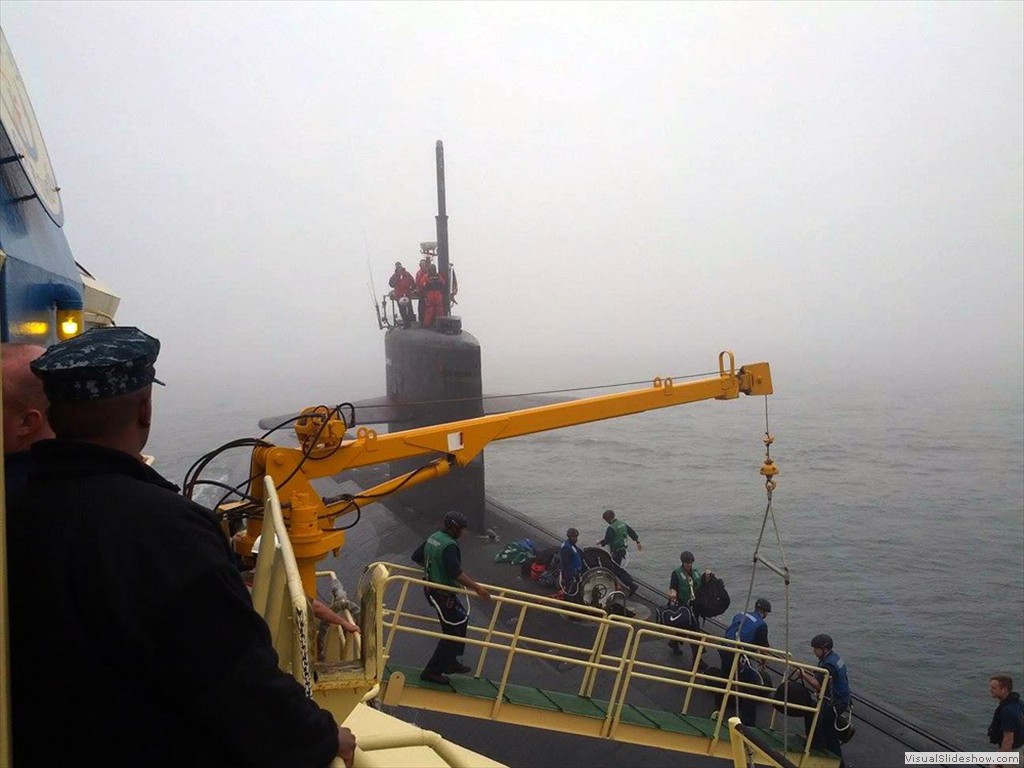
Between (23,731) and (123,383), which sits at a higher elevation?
(123,383)

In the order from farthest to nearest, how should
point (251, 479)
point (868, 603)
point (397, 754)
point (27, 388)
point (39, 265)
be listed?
1. point (868, 603)
2. point (251, 479)
3. point (39, 265)
4. point (397, 754)
5. point (27, 388)

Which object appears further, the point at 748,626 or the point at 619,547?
the point at 619,547

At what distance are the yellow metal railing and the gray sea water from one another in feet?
3.85

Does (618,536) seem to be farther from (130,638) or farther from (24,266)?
(130,638)

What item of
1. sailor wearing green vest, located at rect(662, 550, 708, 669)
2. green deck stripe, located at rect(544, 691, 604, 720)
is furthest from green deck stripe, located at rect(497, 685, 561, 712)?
sailor wearing green vest, located at rect(662, 550, 708, 669)

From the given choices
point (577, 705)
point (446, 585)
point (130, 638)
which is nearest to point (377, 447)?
point (446, 585)

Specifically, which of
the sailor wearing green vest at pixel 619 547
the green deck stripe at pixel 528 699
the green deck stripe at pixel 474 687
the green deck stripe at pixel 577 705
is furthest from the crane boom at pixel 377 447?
the sailor wearing green vest at pixel 619 547

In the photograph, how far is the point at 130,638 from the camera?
142 centimetres

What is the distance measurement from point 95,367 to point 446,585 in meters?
5.20

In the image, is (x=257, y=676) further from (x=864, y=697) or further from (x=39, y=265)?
(x=864, y=697)

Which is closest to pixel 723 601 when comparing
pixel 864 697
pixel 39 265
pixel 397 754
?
pixel 864 697

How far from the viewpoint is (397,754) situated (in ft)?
7.95

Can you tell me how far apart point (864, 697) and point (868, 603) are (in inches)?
307

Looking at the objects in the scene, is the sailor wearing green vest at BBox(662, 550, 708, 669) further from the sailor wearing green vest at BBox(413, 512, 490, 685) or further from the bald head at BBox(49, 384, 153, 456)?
the bald head at BBox(49, 384, 153, 456)
